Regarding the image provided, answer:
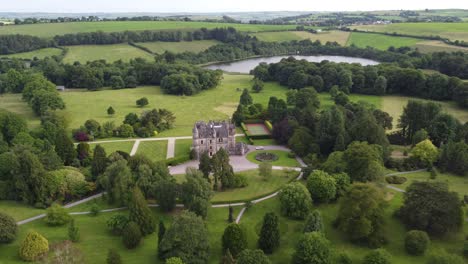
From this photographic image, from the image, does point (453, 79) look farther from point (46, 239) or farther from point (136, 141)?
point (46, 239)

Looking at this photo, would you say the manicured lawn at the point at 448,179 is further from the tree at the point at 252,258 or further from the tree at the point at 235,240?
the tree at the point at 252,258

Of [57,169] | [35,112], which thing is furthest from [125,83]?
[57,169]

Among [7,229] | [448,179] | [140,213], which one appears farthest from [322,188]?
[7,229]

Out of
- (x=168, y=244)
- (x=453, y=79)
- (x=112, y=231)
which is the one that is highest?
(x=453, y=79)

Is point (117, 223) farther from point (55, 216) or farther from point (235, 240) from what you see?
point (235, 240)

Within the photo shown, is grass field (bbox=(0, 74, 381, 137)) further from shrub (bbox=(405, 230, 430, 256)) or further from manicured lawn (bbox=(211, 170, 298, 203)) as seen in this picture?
shrub (bbox=(405, 230, 430, 256))

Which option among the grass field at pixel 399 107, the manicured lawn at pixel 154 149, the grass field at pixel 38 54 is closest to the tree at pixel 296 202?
the manicured lawn at pixel 154 149
